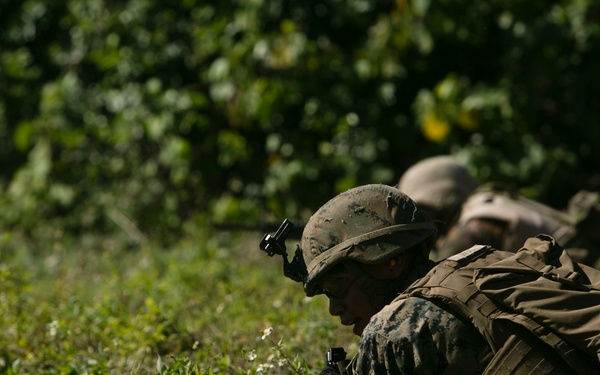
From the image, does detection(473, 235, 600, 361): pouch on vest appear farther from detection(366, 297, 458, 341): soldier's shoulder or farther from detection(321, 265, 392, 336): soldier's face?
detection(321, 265, 392, 336): soldier's face

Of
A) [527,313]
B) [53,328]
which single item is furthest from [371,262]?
[53,328]

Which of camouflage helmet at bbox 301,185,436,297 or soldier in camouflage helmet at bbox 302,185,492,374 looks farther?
camouflage helmet at bbox 301,185,436,297

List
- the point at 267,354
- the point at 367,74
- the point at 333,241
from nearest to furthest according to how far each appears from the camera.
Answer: the point at 333,241 < the point at 267,354 < the point at 367,74

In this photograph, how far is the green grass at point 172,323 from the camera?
4.19m

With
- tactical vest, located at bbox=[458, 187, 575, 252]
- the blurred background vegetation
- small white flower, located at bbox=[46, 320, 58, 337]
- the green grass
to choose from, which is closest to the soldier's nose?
the green grass

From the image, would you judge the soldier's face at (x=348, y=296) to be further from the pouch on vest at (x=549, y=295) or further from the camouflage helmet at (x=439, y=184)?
the camouflage helmet at (x=439, y=184)

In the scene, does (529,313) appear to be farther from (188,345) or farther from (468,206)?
(468,206)

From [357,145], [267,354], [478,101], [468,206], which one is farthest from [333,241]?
[357,145]

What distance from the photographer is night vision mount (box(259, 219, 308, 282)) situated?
314 centimetres

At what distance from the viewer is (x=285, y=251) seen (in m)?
3.26

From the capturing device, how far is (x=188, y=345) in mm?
4574

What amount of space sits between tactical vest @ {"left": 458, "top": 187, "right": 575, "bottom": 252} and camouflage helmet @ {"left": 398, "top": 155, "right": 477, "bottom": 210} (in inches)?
2.9

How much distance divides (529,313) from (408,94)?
5.99 metres

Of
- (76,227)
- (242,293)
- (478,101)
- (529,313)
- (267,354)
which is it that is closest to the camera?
(529,313)
